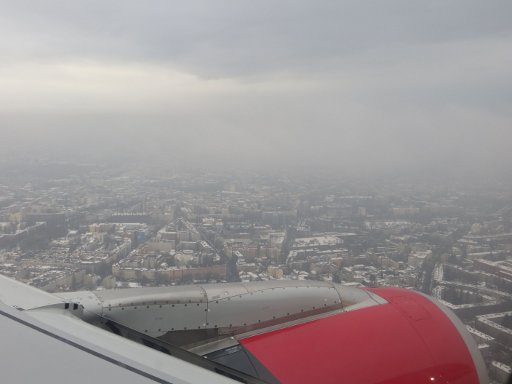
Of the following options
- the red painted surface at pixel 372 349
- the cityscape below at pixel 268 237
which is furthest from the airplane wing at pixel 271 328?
the cityscape below at pixel 268 237

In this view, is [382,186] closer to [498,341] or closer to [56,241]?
[56,241]

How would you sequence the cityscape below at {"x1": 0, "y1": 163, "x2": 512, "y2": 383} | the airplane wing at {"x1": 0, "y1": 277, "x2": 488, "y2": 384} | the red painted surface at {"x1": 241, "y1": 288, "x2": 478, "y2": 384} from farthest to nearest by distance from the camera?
the cityscape below at {"x1": 0, "y1": 163, "x2": 512, "y2": 383} → the red painted surface at {"x1": 241, "y1": 288, "x2": 478, "y2": 384} → the airplane wing at {"x1": 0, "y1": 277, "x2": 488, "y2": 384}

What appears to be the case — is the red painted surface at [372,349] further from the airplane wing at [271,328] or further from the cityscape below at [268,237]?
the cityscape below at [268,237]

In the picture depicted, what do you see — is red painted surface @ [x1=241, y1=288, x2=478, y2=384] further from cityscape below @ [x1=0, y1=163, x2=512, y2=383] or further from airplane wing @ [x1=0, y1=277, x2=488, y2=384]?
cityscape below @ [x1=0, y1=163, x2=512, y2=383]

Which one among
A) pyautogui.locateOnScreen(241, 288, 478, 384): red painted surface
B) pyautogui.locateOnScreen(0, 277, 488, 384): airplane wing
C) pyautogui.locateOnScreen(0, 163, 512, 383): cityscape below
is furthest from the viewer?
pyautogui.locateOnScreen(0, 163, 512, 383): cityscape below

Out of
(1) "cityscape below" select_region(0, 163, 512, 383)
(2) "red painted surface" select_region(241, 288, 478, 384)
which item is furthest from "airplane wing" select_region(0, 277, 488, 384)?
(1) "cityscape below" select_region(0, 163, 512, 383)

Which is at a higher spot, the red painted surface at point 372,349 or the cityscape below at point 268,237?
the red painted surface at point 372,349

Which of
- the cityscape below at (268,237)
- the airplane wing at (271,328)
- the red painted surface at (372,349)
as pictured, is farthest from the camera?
the cityscape below at (268,237)

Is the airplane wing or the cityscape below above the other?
the airplane wing
